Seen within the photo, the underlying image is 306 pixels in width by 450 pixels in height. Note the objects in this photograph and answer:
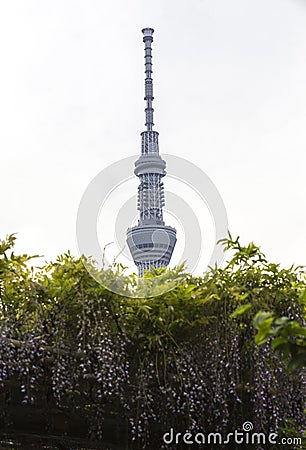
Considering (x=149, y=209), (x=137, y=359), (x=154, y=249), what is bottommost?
(x=137, y=359)

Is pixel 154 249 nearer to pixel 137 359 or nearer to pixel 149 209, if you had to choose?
pixel 137 359

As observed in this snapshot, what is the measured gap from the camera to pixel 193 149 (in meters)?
3.38

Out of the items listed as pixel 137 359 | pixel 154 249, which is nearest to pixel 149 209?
pixel 154 249

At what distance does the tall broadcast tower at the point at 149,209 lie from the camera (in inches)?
87.9

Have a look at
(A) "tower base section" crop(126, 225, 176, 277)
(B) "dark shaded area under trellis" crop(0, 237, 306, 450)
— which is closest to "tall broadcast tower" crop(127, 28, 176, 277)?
(A) "tower base section" crop(126, 225, 176, 277)

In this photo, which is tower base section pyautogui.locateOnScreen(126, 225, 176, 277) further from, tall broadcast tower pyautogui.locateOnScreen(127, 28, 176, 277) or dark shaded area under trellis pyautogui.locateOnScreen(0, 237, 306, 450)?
dark shaded area under trellis pyautogui.locateOnScreen(0, 237, 306, 450)


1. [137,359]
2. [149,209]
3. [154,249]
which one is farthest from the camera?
[149,209]

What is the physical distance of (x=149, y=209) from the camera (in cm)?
371

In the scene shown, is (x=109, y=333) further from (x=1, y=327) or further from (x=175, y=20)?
(x=175, y=20)

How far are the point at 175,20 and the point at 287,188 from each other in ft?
4.18

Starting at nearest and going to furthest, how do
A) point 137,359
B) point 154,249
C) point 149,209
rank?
point 137,359 → point 154,249 → point 149,209

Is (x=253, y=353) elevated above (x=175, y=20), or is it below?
below

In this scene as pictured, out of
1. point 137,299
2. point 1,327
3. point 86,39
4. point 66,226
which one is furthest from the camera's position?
point 86,39

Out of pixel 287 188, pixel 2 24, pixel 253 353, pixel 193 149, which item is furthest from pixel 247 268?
pixel 2 24
